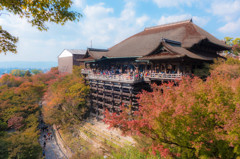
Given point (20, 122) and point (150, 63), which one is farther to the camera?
point (20, 122)

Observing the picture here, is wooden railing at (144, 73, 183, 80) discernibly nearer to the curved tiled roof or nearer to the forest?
the curved tiled roof

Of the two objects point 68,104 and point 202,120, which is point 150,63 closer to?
point 202,120

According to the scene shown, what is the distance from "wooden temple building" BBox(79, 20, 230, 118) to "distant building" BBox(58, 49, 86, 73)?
29.0 ft

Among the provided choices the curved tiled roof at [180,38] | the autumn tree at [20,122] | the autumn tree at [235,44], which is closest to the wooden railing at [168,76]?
the curved tiled roof at [180,38]

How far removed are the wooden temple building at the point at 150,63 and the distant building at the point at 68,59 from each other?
29.0 ft

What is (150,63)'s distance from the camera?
17.6m

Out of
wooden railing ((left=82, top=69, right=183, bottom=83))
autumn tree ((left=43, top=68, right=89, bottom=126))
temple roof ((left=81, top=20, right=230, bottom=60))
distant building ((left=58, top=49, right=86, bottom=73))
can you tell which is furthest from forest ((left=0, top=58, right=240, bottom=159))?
distant building ((left=58, top=49, right=86, bottom=73))

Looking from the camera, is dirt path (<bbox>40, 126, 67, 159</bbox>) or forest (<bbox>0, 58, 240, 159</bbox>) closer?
forest (<bbox>0, 58, 240, 159</bbox>)

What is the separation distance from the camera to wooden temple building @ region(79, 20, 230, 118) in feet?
48.4

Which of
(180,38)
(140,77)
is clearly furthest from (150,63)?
(180,38)

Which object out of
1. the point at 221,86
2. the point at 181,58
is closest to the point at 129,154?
the point at 221,86

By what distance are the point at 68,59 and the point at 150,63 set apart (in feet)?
79.5

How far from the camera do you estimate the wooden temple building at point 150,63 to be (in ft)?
48.4

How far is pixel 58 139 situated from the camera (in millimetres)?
21594
